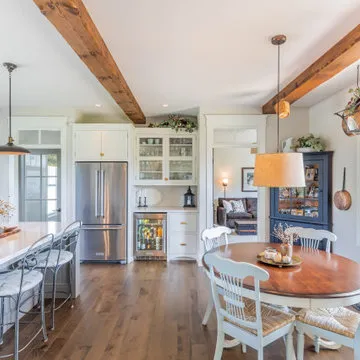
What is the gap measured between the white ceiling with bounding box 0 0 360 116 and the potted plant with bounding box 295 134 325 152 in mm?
597

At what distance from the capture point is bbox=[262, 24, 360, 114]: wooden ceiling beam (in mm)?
2230

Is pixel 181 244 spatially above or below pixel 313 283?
below

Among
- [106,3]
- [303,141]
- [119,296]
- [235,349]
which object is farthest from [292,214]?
[106,3]

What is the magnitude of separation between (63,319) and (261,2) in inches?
129

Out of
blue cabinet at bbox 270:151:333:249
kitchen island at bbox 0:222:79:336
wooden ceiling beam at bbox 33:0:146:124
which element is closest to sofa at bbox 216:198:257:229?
blue cabinet at bbox 270:151:333:249

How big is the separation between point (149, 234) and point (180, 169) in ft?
4.25

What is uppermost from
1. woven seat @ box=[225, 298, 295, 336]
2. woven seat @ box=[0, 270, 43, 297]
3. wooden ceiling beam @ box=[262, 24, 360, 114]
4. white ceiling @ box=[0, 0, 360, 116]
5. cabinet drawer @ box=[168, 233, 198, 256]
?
white ceiling @ box=[0, 0, 360, 116]

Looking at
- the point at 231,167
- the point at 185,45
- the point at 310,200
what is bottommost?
the point at 310,200

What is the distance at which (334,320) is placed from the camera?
6.01ft

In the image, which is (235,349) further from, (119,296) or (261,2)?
(261,2)

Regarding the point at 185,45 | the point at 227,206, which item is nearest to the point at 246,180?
the point at 227,206

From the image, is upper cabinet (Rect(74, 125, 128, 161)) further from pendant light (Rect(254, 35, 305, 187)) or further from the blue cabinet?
pendant light (Rect(254, 35, 305, 187))

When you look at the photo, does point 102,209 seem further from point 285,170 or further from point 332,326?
point 332,326

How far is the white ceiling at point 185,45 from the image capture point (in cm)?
191
